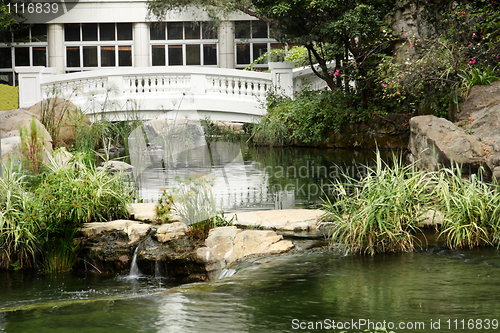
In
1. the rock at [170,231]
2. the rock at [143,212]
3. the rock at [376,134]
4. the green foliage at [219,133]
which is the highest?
the green foliage at [219,133]

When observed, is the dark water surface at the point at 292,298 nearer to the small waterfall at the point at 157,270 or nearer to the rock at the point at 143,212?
the small waterfall at the point at 157,270

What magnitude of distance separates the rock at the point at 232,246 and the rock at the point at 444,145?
2.33 metres

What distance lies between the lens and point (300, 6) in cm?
1505

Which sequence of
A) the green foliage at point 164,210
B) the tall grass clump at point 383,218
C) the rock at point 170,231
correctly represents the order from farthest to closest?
the green foliage at point 164,210 → the rock at point 170,231 → the tall grass clump at point 383,218

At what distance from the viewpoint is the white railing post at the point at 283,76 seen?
18.0 meters

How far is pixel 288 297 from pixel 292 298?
0.04 meters

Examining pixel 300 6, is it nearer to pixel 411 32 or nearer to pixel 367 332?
pixel 411 32

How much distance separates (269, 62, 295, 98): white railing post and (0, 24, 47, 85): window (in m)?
15.0

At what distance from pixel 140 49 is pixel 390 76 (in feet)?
56.5

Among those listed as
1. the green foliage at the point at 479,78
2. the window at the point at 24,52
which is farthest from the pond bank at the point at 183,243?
the window at the point at 24,52

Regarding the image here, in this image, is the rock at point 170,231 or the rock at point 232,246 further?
the rock at point 170,231

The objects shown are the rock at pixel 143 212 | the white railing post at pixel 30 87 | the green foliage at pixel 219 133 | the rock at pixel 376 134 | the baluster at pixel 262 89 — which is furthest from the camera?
the green foliage at pixel 219 133

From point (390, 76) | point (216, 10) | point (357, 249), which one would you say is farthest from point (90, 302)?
point (216, 10)

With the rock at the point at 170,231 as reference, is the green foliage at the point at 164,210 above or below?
above
